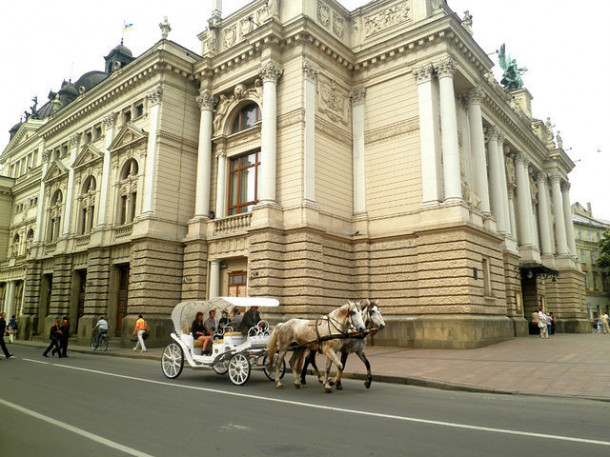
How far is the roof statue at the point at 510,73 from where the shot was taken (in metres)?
45.9

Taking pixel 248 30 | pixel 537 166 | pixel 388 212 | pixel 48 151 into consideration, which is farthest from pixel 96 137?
pixel 537 166

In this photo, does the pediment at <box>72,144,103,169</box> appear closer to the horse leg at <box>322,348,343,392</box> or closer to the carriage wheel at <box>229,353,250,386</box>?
the carriage wheel at <box>229,353,250,386</box>

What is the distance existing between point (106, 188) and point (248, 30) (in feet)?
45.0

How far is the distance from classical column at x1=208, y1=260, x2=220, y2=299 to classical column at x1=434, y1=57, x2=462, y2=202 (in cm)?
1272

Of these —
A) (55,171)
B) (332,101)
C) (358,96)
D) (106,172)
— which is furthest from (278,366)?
(55,171)

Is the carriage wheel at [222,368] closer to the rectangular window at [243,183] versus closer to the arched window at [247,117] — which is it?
the rectangular window at [243,183]

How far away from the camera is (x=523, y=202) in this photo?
1435 inches

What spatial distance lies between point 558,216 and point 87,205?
40.4 metres

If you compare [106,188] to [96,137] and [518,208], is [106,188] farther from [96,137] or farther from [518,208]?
[518,208]

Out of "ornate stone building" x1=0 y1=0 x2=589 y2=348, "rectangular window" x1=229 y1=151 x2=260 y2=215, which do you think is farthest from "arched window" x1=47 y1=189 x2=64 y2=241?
"rectangular window" x1=229 y1=151 x2=260 y2=215

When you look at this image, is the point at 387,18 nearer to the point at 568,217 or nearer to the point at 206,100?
the point at 206,100

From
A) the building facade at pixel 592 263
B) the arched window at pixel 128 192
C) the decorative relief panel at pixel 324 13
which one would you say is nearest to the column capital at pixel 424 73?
the decorative relief panel at pixel 324 13

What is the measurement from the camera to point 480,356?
57.8 ft

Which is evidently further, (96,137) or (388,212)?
(96,137)
